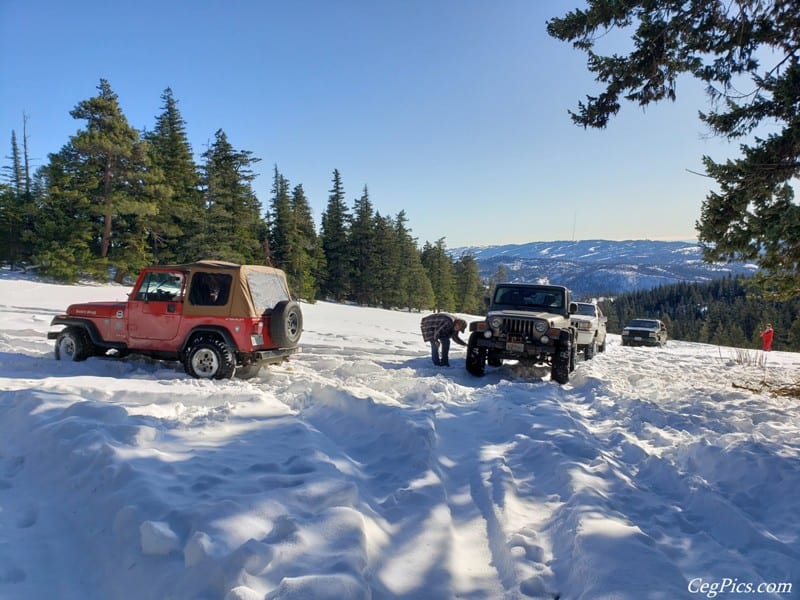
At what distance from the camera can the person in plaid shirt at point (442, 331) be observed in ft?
37.7

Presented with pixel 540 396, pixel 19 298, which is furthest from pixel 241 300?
pixel 19 298

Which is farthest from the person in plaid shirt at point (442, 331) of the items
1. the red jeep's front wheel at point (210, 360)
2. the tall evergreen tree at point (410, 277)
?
the tall evergreen tree at point (410, 277)

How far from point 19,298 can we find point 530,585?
2197 centimetres

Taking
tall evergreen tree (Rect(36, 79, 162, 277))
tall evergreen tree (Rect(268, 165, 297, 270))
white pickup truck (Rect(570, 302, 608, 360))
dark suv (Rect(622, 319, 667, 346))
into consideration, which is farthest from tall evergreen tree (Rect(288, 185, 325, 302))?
white pickup truck (Rect(570, 302, 608, 360))

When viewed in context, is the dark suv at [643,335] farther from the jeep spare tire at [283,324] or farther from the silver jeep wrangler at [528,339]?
the jeep spare tire at [283,324]

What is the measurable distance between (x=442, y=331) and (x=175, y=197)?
87.0ft

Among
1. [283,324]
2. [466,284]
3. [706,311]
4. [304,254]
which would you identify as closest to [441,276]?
[466,284]

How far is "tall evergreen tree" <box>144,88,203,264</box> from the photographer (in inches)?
1130

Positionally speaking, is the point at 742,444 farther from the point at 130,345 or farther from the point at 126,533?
the point at 130,345

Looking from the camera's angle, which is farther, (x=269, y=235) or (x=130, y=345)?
(x=269, y=235)

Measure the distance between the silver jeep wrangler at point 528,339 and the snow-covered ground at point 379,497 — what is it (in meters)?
2.62

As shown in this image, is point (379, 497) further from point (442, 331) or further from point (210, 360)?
point (442, 331)

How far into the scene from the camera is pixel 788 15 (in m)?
7.27

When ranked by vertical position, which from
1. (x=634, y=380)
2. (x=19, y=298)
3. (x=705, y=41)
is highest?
(x=705, y=41)
